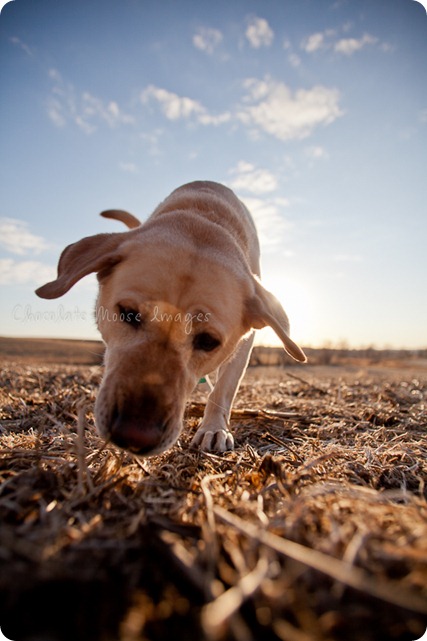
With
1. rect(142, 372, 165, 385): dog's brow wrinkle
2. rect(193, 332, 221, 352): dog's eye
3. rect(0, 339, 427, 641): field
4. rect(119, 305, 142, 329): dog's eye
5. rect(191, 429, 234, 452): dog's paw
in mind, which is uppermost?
rect(119, 305, 142, 329): dog's eye

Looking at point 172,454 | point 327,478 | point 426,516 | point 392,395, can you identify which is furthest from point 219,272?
point 392,395

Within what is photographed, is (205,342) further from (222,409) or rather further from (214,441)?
(222,409)

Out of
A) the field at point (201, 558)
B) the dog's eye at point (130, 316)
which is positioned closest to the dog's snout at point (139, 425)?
the field at point (201, 558)

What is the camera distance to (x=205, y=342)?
8.89 ft

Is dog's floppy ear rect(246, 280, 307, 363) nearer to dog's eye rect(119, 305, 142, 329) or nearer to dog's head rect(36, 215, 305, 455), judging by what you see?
dog's head rect(36, 215, 305, 455)

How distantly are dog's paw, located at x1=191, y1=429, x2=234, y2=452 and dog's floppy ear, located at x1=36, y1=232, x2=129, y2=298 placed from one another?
4.71 feet

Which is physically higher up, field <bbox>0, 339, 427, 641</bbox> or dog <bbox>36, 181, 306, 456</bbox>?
dog <bbox>36, 181, 306, 456</bbox>

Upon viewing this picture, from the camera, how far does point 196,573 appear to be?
3.03ft

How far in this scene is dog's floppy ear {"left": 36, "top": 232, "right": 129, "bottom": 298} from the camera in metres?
2.76

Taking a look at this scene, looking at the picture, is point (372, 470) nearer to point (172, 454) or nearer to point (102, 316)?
point (172, 454)

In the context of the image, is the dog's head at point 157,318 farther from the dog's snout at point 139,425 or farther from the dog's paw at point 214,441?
the dog's paw at point 214,441

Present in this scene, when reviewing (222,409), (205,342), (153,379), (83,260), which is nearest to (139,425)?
(153,379)

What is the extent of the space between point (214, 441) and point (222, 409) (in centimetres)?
43

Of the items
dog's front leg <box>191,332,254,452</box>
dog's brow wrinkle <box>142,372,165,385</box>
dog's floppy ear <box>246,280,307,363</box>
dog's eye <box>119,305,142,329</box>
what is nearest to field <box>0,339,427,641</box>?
dog's brow wrinkle <box>142,372,165,385</box>
